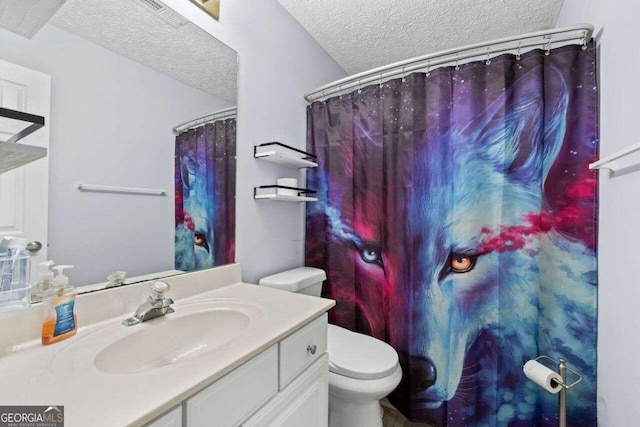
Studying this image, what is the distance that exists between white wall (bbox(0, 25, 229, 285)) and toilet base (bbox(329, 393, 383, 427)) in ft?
3.42

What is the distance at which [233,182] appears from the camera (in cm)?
136

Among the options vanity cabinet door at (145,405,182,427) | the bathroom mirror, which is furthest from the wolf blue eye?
vanity cabinet door at (145,405,182,427)

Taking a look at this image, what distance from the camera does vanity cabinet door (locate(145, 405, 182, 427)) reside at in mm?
501

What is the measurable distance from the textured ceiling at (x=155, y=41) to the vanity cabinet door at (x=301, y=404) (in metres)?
1.24

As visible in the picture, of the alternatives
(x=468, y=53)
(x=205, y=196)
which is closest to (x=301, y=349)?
(x=205, y=196)

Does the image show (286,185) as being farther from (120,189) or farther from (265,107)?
(120,189)

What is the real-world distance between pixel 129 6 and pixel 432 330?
6.30 ft

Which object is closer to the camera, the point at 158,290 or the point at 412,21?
the point at 158,290

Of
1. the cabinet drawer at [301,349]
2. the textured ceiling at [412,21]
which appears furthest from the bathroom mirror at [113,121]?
the textured ceiling at [412,21]

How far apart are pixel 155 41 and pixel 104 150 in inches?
19.0

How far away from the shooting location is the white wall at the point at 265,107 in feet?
4.45

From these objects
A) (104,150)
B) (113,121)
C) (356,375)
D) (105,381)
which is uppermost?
(113,121)

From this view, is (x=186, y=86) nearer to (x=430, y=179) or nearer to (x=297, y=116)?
(x=297, y=116)

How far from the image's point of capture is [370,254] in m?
1.62
